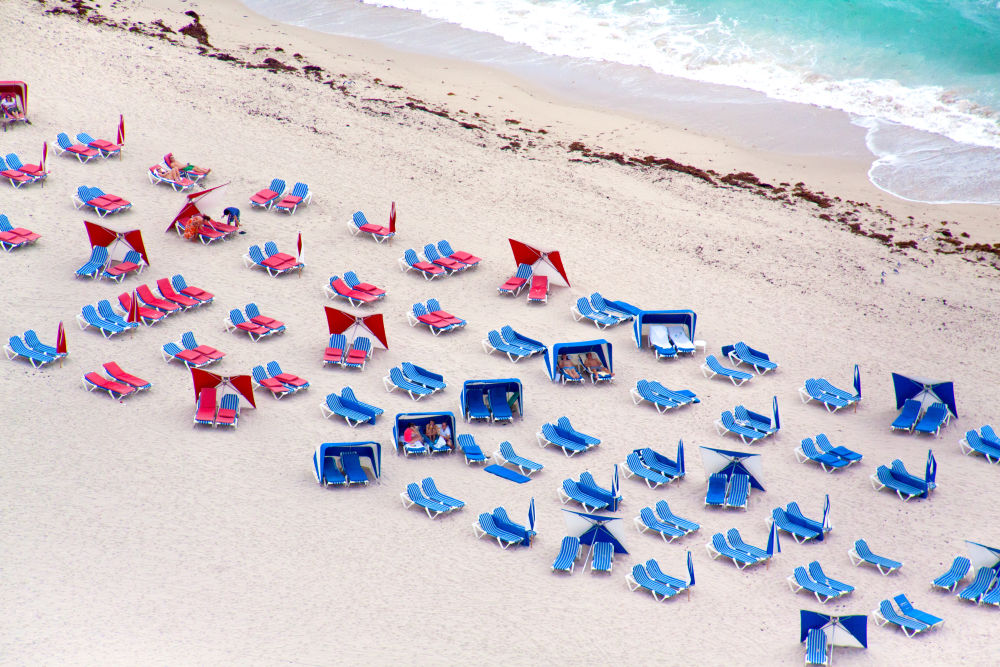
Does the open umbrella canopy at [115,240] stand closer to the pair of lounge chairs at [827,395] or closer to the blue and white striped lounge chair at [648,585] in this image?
the blue and white striped lounge chair at [648,585]

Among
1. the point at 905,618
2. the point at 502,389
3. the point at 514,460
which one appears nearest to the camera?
the point at 905,618

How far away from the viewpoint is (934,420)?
21688 millimetres

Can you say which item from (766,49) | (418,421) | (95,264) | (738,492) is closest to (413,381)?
(418,421)

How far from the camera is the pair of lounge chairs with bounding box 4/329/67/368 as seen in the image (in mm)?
21094

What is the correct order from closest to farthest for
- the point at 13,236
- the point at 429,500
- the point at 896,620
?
the point at 896,620 < the point at 429,500 < the point at 13,236

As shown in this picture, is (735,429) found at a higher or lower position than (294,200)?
lower

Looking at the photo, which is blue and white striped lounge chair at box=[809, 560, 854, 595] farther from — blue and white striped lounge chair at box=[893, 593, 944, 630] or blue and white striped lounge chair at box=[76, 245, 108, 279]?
blue and white striped lounge chair at box=[76, 245, 108, 279]

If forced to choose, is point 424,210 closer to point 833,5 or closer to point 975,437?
point 975,437

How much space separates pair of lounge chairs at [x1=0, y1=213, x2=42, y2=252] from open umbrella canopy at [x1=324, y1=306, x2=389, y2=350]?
6900 millimetres

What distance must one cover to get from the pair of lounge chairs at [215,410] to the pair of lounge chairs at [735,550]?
7.94 meters

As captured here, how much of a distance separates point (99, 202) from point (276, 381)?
26.3 feet

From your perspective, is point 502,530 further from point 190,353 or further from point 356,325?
point 190,353

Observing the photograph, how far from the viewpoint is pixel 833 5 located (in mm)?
43750

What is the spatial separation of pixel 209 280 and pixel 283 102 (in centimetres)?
943
